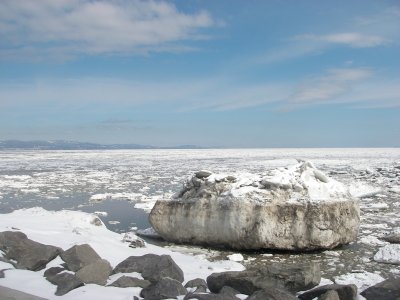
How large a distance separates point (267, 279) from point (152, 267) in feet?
5.03

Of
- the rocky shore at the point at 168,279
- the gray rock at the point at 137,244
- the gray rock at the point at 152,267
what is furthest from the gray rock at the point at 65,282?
the gray rock at the point at 137,244

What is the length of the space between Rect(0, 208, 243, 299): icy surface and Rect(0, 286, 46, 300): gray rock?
26 cm

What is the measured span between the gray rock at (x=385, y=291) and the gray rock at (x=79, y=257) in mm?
3540

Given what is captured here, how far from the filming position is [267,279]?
573 centimetres

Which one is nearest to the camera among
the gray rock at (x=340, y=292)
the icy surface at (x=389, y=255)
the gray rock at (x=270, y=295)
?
the gray rock at (x=270, y=295)

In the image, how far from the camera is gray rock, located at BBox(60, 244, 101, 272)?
6145 millimetres

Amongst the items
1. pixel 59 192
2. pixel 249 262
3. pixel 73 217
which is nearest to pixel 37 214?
pixel 73 217

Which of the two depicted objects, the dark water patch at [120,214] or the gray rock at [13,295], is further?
the dark water patch at [120,214]

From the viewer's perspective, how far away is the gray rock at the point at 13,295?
473cm

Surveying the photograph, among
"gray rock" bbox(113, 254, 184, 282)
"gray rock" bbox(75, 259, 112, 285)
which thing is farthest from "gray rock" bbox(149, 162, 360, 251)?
"gray rock" bbox(75, 259, 112, 285)

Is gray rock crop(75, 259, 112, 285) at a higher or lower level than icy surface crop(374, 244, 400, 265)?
higher

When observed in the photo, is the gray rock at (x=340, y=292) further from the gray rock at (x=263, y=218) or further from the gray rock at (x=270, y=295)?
the gray rock at (x=263, y=218)

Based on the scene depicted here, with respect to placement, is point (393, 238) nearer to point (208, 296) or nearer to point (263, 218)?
point (263, 218)

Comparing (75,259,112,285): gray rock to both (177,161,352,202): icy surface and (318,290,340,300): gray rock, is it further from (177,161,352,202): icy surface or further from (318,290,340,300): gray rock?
(177,161,352,202): icy surface
